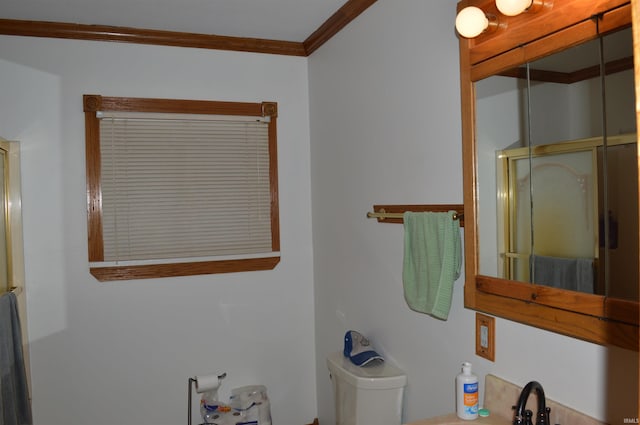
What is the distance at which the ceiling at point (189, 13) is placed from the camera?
8.02ft

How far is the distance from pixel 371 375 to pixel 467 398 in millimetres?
654

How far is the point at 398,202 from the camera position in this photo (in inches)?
88.0

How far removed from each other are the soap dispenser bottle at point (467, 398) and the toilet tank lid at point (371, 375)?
0.56 m

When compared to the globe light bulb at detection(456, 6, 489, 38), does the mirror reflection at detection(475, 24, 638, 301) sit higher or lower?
lower

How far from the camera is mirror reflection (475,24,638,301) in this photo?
121 cm

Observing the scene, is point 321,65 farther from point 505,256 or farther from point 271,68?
point 505,256

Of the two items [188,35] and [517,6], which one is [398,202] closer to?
[517,6]

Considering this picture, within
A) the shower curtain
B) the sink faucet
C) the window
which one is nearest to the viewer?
the sink faucet

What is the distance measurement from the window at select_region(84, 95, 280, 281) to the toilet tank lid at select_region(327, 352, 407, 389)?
37.8 inches

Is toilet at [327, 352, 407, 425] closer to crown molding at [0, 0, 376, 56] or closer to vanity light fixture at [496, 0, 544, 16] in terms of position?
vanity light fixture at [496, 0, 544, 16]

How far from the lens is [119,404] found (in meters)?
2.85

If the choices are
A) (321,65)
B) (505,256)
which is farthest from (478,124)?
(321,65)

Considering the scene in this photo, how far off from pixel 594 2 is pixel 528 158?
433 millimetres

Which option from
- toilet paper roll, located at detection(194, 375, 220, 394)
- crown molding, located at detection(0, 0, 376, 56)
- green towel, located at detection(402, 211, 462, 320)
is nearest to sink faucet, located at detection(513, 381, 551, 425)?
green towel, located at detection(402, 211, 462, 320)
